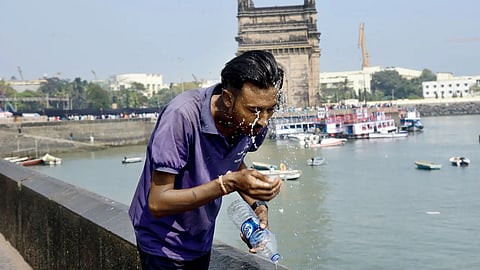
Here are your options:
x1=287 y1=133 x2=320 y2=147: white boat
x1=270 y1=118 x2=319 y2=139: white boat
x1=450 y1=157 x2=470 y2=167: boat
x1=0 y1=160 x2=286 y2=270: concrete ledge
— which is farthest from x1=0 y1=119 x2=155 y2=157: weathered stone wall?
x1=0 y1=160 x2=286 y2=270: concrete ledge

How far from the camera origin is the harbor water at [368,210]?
13594mm

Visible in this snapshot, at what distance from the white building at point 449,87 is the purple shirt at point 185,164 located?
121520 millimetres

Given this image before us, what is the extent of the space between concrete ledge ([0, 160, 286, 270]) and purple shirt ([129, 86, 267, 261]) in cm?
25

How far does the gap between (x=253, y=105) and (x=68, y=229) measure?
1851mm

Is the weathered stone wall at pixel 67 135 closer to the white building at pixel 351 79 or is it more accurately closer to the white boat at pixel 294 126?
the white boat at pixel 294 126

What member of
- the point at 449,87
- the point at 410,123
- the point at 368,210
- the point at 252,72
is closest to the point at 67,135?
the point at 410,123

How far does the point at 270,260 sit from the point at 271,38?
61.3 m

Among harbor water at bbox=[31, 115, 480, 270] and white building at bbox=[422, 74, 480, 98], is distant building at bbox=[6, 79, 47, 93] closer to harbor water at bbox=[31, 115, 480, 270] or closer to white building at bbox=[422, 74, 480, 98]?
white building at bbox=[422, 74, 480, 98]

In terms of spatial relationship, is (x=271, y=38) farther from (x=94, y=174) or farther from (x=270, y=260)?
(x=270, y=260)

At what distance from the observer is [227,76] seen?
178cm

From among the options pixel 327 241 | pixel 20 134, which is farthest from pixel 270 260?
pixel 20 134

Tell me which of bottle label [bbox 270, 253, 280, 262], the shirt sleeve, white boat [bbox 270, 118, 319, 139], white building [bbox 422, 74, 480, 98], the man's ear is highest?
white building [bbox 422, 74, 480, 98]

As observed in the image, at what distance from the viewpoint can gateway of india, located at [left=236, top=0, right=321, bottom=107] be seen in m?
62.0

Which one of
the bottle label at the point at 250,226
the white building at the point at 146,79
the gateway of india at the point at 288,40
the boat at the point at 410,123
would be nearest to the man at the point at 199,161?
the bottle label at the point at 250,226
